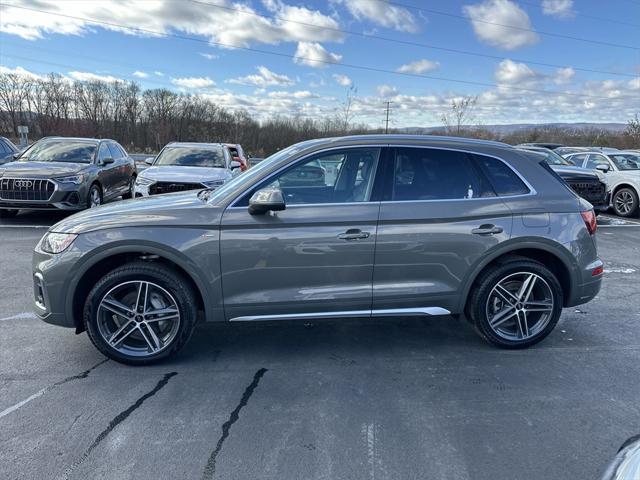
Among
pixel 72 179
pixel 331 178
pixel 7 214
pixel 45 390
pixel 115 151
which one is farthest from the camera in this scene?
pixel 115 151

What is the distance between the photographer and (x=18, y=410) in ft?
10.1

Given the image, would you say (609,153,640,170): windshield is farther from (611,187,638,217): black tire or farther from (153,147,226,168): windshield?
(153,147,226,168): windshield

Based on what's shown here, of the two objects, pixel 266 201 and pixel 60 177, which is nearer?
pixel 266 201

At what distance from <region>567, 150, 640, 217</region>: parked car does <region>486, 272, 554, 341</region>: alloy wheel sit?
1036 centimetres

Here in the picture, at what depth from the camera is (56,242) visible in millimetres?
3590

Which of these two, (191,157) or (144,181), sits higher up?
(191,157)

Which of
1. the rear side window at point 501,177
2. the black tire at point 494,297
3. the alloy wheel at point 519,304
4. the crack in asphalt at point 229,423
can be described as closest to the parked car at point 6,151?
the crack in asphalt at point 229,423

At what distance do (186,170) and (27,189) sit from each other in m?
2.95

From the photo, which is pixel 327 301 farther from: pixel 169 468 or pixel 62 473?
pixel 62 473

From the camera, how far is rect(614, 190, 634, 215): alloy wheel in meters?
12.6

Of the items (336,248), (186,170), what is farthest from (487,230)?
(186,170)

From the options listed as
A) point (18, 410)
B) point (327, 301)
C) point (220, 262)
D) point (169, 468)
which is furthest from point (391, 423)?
point (18, 410)

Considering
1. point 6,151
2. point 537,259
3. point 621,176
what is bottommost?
point 537,259

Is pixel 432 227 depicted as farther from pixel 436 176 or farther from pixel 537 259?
pixel 537 259
